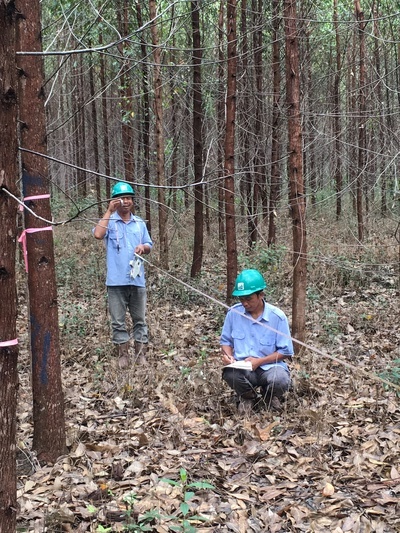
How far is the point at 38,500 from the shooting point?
3.06 m

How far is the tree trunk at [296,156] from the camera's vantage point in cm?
555

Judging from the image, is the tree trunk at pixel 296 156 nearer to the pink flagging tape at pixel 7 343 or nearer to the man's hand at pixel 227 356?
the man's hand at pixel 227 356

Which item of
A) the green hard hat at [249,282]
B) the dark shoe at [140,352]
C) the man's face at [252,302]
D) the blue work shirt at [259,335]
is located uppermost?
the green hard hat at [249,282]

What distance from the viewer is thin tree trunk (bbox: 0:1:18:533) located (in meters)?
1.79

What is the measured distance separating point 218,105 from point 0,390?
39.3 ft

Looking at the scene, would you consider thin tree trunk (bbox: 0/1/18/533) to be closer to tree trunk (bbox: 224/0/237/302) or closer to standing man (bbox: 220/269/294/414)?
standing man (bbox: 220/269/294/414)

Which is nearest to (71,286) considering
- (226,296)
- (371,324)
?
(226,296)

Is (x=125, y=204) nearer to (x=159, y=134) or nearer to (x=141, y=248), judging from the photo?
(x=141, y=248)

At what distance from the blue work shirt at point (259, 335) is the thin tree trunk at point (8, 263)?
2.70 m

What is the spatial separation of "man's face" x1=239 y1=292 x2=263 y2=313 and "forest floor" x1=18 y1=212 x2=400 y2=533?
34.1 inches

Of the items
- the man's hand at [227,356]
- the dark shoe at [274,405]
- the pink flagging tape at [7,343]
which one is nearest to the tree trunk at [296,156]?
the man's hand at [227,356]

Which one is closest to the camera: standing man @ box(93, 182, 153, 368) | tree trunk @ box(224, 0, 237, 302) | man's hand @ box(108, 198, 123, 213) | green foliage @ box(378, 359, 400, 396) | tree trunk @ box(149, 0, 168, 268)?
green foliage @ box(378, 359, 400, 396)

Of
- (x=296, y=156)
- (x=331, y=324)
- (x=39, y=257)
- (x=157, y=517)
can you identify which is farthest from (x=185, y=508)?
(x=331, y=324)

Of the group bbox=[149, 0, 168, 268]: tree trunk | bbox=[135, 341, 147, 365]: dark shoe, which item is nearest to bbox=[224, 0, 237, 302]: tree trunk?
bbox=[149, 0, 168, 268]: tree trunk
